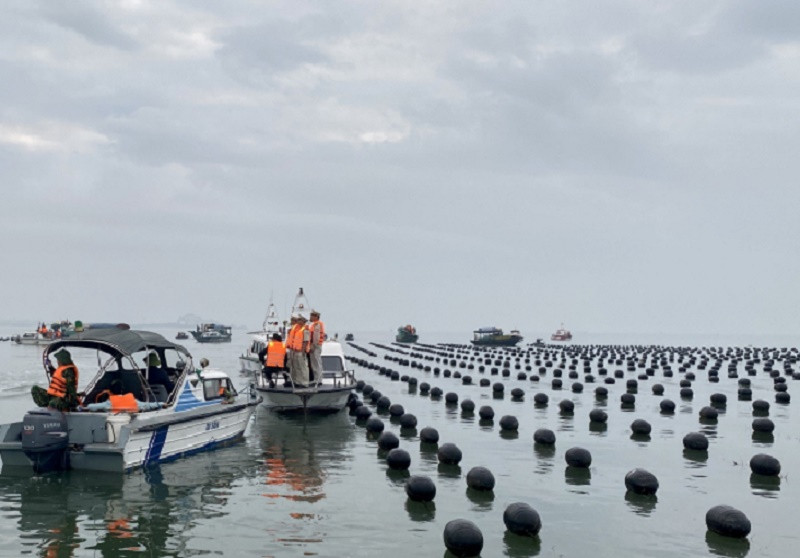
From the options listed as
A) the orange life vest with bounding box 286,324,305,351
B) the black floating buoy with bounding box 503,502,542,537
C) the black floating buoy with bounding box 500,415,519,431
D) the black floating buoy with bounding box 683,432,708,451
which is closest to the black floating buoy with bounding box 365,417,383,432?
the orange life vest with bounding box 286,324,305,351

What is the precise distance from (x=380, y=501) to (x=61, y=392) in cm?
744

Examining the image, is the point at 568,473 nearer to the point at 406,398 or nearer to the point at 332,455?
the point at 332,455

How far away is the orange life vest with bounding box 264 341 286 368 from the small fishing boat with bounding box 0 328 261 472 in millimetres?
4355

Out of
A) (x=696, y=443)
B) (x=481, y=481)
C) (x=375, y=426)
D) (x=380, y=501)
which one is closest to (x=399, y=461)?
(x=481, y=481)

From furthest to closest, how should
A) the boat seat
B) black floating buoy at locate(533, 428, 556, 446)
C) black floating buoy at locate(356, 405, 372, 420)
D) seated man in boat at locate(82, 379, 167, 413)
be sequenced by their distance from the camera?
black floating buoy at locate(356, 405, 372, 420)
black floating buoy at locate(533, 428, 556, 446)
the boat seat
seated man in boat at locate(82, 379, 167, 413)

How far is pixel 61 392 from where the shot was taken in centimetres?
1672

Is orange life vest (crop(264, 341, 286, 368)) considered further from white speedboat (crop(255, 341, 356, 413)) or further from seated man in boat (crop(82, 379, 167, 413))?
seated man in boat (crop(82, 379, 167, 413))

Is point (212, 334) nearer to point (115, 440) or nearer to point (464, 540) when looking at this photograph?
point (115, 440)

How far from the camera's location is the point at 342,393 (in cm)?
2769

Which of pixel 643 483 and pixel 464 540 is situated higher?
pixel 464 540

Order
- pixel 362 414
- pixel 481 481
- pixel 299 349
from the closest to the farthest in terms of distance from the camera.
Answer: pixel 481 481 → pixel 299 349 → pixel 362 414

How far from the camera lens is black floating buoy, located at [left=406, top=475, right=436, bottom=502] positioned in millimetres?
14785

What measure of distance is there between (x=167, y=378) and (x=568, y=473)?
10.5 meters

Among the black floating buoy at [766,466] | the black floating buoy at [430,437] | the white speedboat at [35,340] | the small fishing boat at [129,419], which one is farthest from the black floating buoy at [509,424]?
the white speedboat at [35,340]
